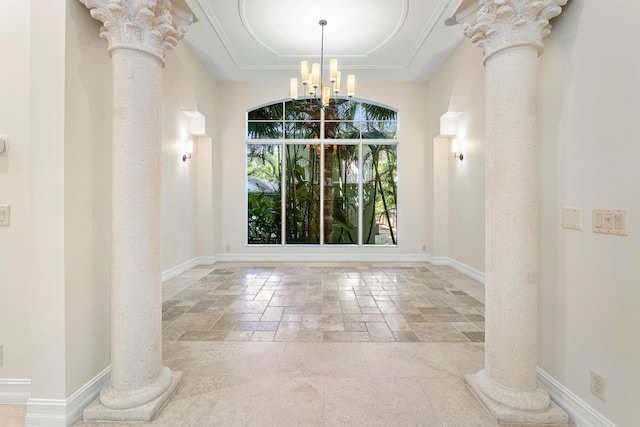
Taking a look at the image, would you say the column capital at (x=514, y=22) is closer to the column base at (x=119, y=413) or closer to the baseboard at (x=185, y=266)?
the column base at (x=119, y=413)

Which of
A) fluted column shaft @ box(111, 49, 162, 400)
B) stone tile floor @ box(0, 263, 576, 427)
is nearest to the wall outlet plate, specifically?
fluted column shaft @ box(111, 49, 162, 400)

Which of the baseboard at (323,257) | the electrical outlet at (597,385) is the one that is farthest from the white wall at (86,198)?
the baseboard at (323,257)

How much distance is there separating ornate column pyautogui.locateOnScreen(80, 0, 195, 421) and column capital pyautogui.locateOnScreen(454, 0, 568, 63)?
1924mm

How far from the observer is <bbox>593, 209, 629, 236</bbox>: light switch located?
4.63 feet

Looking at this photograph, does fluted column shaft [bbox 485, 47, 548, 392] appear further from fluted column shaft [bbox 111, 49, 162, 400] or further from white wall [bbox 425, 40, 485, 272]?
white wall [bbox 425, 40, 485, 272]

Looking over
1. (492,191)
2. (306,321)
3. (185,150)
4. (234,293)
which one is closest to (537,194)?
(492,191)

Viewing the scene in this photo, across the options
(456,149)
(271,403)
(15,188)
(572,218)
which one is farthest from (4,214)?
(456,149)

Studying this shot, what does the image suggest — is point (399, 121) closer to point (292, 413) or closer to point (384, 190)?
point (384, 190)

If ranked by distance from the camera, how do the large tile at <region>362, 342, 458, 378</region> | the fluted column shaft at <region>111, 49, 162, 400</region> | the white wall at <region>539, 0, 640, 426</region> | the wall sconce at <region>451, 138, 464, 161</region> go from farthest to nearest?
the wall sconce at <region>451, 138, 464, 161</region> → the large tile at <region>362, 342, 458, 378</region> → the fluted column shaft at <region>111, 49, 162, 400</region> → the white wall at <region>539, 0, 640, 426</region>

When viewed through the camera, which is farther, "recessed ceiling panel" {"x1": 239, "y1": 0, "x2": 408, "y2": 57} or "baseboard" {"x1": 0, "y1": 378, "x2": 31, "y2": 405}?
"recessed ceiling panel" {"x1": 239, "y1": 0, "x2": 408, "y2": 57}

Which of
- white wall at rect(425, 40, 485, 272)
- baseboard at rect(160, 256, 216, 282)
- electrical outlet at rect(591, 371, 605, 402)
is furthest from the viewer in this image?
baseboard at rect(160, 256, 216, 282)

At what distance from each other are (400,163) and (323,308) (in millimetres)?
4193

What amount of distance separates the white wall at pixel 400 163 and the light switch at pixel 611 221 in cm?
506

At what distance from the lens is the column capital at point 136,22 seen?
5.49 feet
